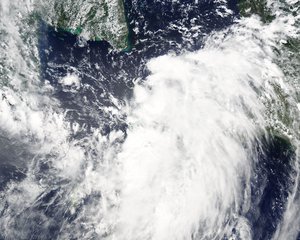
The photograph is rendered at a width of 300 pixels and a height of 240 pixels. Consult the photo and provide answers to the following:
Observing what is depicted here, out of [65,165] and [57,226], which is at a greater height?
[65,165]

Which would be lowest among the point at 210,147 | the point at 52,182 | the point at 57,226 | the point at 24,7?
the point at 57,226

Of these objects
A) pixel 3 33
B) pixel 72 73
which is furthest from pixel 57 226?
pixel 3 33

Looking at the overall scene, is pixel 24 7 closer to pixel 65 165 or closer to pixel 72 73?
pixel 72 73

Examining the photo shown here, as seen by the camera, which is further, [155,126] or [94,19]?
[94,19]

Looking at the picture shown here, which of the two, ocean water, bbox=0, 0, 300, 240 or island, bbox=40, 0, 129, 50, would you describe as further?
island, bbox=40, 0, 129, 50

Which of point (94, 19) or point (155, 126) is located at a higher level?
point (94, 19)

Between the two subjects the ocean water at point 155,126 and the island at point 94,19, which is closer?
the ocean water at point 155,126
